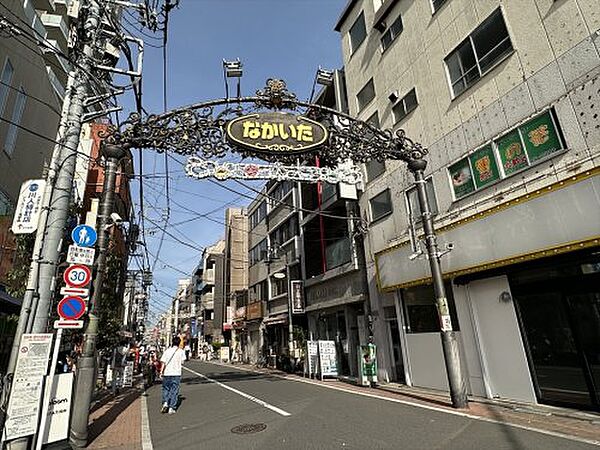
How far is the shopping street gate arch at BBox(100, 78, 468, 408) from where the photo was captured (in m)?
9.26

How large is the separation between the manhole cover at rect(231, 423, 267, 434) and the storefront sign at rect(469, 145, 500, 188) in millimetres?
8695

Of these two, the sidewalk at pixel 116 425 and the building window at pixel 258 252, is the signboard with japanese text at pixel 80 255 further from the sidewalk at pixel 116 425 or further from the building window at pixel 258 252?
the building window at pixel 258 252

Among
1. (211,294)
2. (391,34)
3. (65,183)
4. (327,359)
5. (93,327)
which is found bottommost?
(327,359)

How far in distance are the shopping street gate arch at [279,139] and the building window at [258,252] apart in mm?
19891

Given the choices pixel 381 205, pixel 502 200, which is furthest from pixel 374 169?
pixel 502 200

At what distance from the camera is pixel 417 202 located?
1298cm

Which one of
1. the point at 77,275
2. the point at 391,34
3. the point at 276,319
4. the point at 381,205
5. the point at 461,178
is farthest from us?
the point at 276,319

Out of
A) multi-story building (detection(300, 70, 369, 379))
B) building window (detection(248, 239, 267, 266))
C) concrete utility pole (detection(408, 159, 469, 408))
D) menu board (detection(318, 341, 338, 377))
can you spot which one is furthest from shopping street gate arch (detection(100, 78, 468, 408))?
building window (detection(248, 239, 267, 266))

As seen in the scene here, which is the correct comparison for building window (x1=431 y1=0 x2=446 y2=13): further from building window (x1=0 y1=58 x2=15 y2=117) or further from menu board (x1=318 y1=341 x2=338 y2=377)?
building window (x1=0 y1=58 x2=15 y2=117)

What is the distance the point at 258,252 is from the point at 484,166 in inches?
970

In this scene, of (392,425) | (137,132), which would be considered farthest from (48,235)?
(392,425)

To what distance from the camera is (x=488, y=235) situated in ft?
30.3

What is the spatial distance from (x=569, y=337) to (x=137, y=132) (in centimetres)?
1180

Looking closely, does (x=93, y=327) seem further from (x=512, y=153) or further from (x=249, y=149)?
(x=512, y=153)
